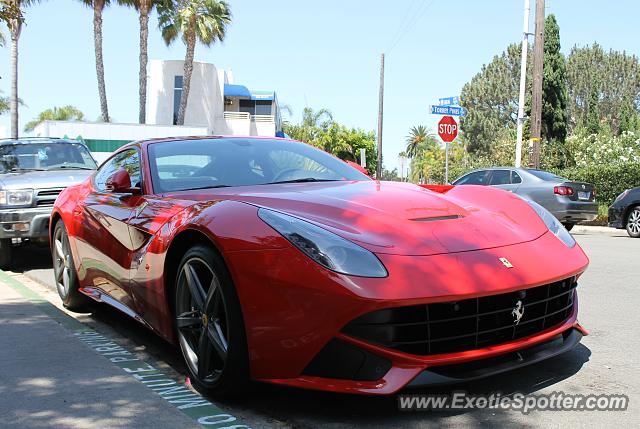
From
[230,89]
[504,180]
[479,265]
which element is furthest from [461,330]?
[230,89]

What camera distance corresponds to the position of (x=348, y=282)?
8.54 ft

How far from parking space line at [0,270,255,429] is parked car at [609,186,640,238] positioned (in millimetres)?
11113

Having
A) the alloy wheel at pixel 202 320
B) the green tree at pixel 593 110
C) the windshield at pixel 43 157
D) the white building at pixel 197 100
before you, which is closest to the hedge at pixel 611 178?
the windshield at pixel 43 157

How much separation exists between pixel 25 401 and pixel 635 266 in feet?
23.1

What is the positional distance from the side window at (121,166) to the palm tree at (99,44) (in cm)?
3063

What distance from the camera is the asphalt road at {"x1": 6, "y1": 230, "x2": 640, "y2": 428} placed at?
9.37ft

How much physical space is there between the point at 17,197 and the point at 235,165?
Result: 15.0 ft

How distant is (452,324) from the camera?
269 centimetres

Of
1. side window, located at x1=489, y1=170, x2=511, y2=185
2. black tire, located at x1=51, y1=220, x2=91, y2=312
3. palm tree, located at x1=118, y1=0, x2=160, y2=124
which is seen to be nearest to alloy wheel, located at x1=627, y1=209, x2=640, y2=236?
side window, located at x1=489, y1=170, x2=511, y2=185

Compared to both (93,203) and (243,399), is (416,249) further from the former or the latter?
(93,203)

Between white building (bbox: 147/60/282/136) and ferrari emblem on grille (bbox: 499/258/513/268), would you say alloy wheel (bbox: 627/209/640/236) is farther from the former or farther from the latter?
white building (bbox: 147/60/282/136)

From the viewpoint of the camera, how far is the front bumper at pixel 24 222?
750 cm

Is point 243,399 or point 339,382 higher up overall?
point 339,382

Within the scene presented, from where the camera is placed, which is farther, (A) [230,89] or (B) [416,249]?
(A) [230,89]
